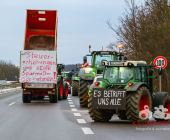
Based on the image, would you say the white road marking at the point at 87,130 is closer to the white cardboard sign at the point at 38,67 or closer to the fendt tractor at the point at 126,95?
the fendt tractor at the point at 126,95

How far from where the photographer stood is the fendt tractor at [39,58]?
70.3 feet

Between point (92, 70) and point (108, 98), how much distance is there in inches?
277

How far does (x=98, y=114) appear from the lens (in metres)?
11.9

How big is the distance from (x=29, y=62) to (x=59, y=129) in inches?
454

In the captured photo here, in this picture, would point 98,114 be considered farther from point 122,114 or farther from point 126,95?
point 126,95

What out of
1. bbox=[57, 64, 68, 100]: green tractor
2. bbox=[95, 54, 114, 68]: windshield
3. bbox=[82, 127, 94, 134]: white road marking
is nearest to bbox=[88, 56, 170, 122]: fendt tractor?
bbox=[82, 127, 94, 134]: white road marking

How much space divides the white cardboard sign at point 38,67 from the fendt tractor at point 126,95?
368 inches

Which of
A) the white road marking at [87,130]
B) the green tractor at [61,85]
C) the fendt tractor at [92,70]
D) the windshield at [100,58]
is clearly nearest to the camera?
the white road marking at [87,130]

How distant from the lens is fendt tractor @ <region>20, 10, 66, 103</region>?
21422mm

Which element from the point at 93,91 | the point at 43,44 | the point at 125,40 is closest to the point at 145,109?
the point at 93,91

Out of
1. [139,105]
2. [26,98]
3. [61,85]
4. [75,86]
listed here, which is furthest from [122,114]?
[75,86]

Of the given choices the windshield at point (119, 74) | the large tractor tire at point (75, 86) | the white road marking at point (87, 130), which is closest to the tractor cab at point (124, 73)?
the windshield at point (119, 74)

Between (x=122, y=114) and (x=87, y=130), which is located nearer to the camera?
(x=87, y=130)

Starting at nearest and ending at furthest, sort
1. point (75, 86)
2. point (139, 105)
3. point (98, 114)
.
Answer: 1. point (139, 105)
2. point (98, 114)
3. point (75, 86)
